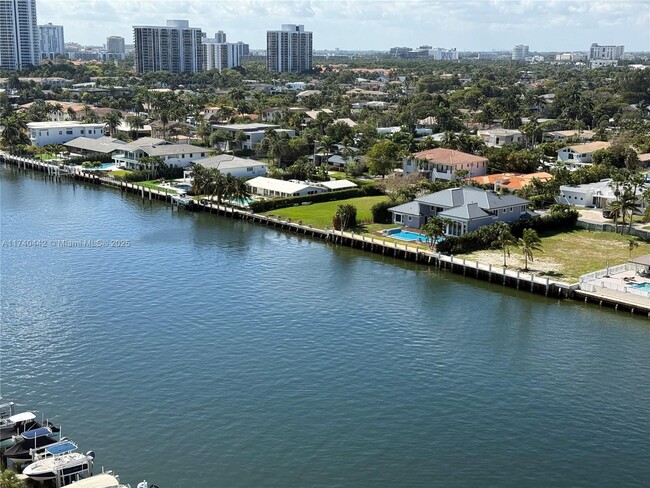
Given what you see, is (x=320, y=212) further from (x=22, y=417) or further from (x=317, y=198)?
(x=22, y=417)

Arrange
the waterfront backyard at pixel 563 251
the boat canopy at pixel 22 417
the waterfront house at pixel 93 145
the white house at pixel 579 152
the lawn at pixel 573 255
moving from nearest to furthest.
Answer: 1. the boat canopy at pixel 22 417
2. the lawn at pixel 573 255
3. the waterfront backyard at pixel 563 251
4. the white house at pixel 579 152
5. the waterfront house at pixel 93 145

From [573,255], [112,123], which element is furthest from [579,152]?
[112,123]

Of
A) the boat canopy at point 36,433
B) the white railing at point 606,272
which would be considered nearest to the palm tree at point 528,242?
the white railing at point 606,272

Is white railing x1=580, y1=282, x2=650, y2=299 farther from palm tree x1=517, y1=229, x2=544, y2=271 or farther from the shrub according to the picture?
the shrub

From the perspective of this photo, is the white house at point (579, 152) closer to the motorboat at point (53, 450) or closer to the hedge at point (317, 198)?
the hedge at point (317, 198)

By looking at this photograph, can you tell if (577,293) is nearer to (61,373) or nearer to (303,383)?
(303,383)

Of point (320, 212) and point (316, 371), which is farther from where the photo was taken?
point (320, 212)
